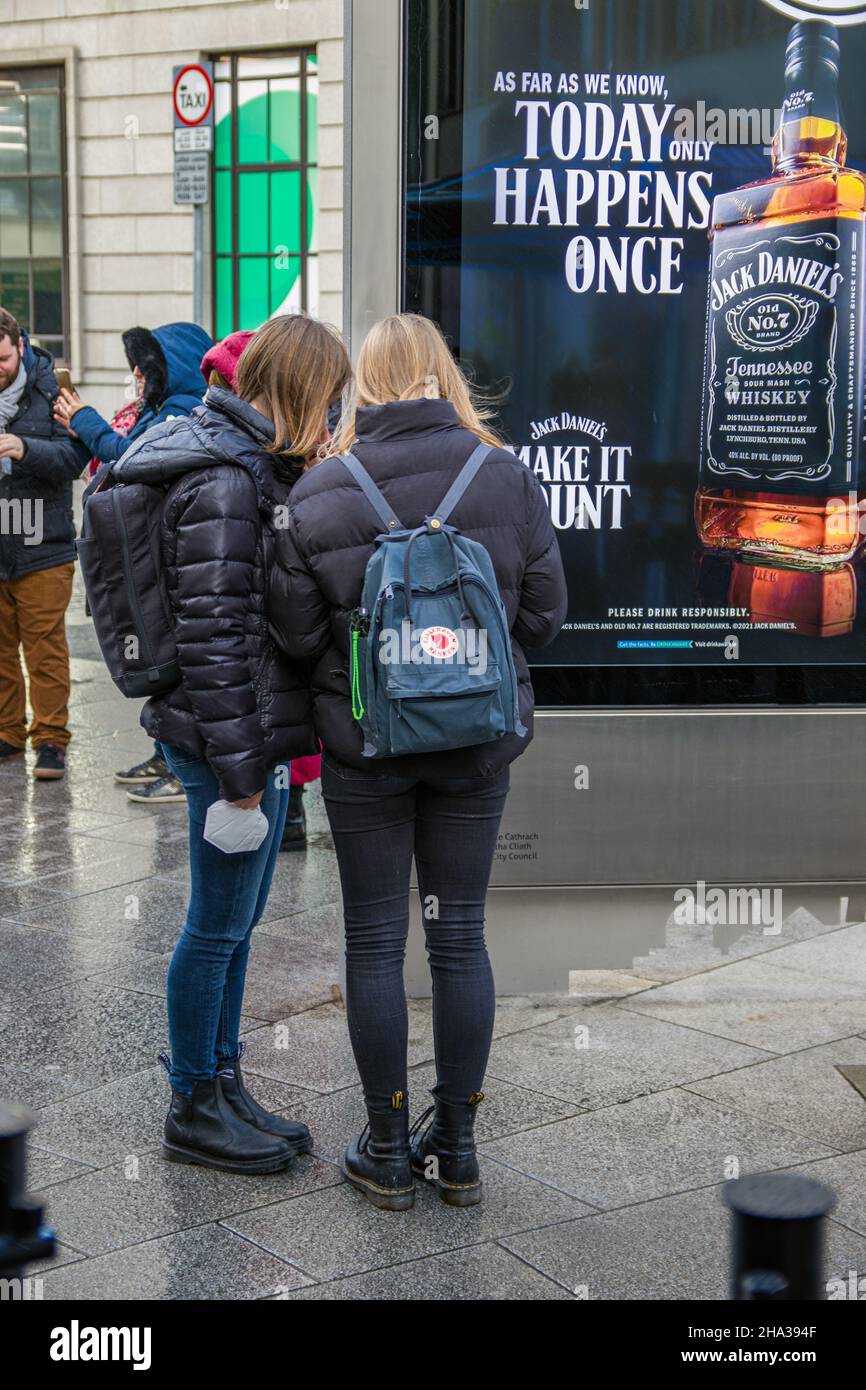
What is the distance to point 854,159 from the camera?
4883 mm

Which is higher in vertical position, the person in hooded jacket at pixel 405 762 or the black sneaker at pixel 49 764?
the person in hooded jacket at pixel 405 762

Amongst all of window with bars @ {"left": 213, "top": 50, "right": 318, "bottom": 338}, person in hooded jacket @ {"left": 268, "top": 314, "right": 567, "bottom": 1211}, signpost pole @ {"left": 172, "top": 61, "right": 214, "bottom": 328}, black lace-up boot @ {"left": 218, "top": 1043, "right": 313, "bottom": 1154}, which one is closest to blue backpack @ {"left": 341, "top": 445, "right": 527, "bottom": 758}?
person in hooded jacket @ {"left": 268, "top": 314, "right": 567, "bottom": 1211}

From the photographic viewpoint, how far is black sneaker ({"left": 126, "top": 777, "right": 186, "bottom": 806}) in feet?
24.0

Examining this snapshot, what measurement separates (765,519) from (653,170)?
107cm

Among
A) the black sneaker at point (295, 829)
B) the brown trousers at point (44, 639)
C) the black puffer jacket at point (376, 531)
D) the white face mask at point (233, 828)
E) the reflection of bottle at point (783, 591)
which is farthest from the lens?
the brown trousers at point (44, 639)

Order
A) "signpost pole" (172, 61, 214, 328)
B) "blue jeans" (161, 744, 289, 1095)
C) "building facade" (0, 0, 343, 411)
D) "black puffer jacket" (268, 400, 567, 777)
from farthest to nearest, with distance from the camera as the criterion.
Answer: "building facade" (0, 0, 343, 411) < "signpost pole" (172, 61, 214, 328) < "blue jeans" (161, 744, 289, 1095) < "black puffer jacket" (268, 400, 567, 777)

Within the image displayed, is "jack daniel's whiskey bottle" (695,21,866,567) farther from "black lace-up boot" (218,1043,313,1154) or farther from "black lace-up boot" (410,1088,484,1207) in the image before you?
"black lace-up boot" (218,1043,313,1154)

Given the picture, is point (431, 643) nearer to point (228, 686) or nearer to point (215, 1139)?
point (228, 686)

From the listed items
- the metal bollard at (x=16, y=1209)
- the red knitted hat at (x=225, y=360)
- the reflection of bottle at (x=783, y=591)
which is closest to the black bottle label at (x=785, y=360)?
the reflection of bottle at (x=783, y=591)

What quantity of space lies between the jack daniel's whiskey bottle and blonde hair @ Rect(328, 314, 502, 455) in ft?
5.03

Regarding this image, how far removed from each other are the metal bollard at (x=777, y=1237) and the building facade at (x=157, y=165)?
15.8m

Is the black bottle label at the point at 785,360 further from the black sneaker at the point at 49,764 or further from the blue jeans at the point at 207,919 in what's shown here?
the black sneaker at the point at 49,764

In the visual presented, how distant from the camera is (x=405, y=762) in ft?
11.8

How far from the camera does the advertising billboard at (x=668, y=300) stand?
15.6ft
